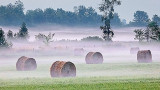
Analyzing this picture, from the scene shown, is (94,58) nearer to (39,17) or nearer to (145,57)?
(145,57)

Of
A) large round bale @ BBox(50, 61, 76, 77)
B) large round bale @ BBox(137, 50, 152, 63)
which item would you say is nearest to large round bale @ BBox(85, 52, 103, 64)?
large round bale @ BBox(137, 50, 152, 63)

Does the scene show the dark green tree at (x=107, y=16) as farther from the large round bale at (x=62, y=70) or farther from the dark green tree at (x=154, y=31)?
the large round bale at (x=62, y=70)

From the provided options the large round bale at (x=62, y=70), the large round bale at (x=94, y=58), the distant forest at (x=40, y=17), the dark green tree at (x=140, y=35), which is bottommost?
the large round bale at (x=62, y=70)

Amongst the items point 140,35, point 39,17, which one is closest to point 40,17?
point 39,17

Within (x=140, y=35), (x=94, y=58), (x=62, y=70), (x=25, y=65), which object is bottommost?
(x=62, y=70)

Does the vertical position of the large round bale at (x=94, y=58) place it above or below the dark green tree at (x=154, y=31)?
below

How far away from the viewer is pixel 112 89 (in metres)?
26.9

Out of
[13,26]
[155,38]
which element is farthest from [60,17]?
[155,38]

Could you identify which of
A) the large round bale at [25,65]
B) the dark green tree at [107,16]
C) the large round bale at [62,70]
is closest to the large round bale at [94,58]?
the large round bale at [25,65]

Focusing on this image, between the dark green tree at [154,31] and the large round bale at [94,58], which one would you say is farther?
the dark green tree at [154,31]

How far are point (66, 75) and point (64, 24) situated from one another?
106 meters

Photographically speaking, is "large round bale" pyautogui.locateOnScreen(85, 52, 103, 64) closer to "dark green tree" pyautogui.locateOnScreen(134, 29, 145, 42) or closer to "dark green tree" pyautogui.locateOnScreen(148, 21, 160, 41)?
"dark green tree" pyautogui.locateOnScreen(148, 21, 160, 41)

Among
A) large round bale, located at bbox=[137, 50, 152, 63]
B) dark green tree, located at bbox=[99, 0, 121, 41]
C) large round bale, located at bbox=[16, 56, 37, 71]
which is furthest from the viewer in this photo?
dark green tree, located at bbox=[99, 0, 121, 41]

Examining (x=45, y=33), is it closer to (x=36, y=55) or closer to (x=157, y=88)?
(x=36, y=55)
